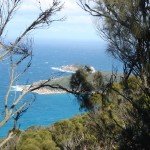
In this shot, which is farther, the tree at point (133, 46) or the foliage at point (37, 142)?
the foliage at point (37, 142)

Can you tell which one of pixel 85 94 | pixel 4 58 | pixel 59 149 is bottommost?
pixel 59 149

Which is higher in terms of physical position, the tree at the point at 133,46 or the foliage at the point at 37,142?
the tree at the point at 133,46

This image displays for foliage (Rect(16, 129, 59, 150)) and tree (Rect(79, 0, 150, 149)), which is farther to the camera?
foliage (Rect(16, 129, 59, 150))

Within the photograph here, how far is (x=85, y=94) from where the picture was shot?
5742 mm

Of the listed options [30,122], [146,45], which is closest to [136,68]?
[146,45]

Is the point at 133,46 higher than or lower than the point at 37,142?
higher

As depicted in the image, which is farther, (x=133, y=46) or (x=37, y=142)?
(x=37, y=142)

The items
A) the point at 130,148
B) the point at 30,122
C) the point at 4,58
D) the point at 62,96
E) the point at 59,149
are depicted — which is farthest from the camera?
the point at 62,96

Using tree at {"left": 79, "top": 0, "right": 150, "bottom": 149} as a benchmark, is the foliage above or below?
below

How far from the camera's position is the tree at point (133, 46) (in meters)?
6.18

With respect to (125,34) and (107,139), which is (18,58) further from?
(107,139)

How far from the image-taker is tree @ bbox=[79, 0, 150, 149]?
6.18m

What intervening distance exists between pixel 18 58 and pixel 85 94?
1480 millimetres

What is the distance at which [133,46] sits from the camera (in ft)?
21.1
